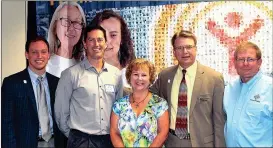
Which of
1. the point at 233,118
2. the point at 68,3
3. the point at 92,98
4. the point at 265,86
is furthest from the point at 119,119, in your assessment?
the point at 68,3

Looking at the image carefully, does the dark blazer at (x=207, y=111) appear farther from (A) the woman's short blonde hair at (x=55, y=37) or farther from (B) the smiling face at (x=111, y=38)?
(A) the woman's short blonde hair at (x=55, y=37)

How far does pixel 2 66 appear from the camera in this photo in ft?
12.0

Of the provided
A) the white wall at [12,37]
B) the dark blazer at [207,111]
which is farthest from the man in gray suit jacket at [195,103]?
the white wall at [12,37]

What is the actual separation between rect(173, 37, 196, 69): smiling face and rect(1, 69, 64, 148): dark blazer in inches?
58.3

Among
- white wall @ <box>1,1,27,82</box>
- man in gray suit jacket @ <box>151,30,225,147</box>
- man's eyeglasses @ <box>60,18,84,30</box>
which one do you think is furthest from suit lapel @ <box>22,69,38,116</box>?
man in gray suit jacket @ <box>151,30,225,147</box>

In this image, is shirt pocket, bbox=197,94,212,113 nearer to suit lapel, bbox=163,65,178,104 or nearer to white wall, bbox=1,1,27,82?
suit lapel, bbox=163,65,178,104

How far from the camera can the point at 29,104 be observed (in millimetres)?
3383

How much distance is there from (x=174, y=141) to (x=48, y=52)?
157 cm

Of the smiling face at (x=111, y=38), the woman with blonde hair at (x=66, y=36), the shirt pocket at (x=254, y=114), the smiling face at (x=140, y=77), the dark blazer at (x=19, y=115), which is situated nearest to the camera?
the shirt pocket at (x=254, y=114)

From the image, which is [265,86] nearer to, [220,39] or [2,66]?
[220,39]

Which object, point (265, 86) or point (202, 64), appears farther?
point (202, 64)

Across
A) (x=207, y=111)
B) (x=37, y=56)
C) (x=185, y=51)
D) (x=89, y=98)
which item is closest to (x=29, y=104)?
(x=37, y=56)

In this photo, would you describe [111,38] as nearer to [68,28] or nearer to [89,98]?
[68,28]

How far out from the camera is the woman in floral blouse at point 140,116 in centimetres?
297
